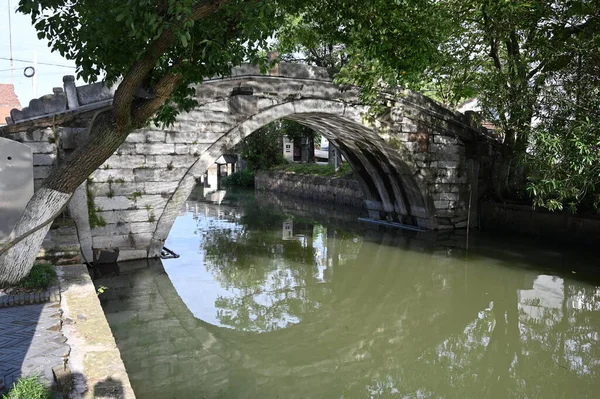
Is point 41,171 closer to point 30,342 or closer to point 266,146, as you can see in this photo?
point 30,342

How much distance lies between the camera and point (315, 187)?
18750mm

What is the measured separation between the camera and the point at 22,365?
3.07 m

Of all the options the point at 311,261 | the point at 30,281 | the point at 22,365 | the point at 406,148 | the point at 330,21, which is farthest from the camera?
the point at 406,148

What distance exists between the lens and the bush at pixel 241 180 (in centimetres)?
2488

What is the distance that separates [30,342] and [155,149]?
5054 mm

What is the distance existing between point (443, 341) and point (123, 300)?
387 cm

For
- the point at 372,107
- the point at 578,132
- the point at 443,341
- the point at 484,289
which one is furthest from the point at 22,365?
the point at 372,107

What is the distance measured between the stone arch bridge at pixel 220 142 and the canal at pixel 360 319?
2.84 feet

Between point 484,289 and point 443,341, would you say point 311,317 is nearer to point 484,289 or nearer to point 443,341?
point 443,341

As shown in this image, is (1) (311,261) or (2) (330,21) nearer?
(2) (330,21)

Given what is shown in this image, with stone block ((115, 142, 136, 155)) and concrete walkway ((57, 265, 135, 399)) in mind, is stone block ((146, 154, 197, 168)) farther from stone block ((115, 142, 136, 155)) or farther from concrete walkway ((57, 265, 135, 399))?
concrete walkway ((57, 265, 135, 399))

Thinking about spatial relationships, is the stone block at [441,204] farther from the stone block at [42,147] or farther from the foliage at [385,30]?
the stone block at [42,147]

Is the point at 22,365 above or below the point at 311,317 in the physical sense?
above

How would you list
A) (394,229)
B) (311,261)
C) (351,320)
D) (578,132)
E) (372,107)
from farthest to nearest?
(394,229), (372,107), (311,261), (578,132), (351,320)
